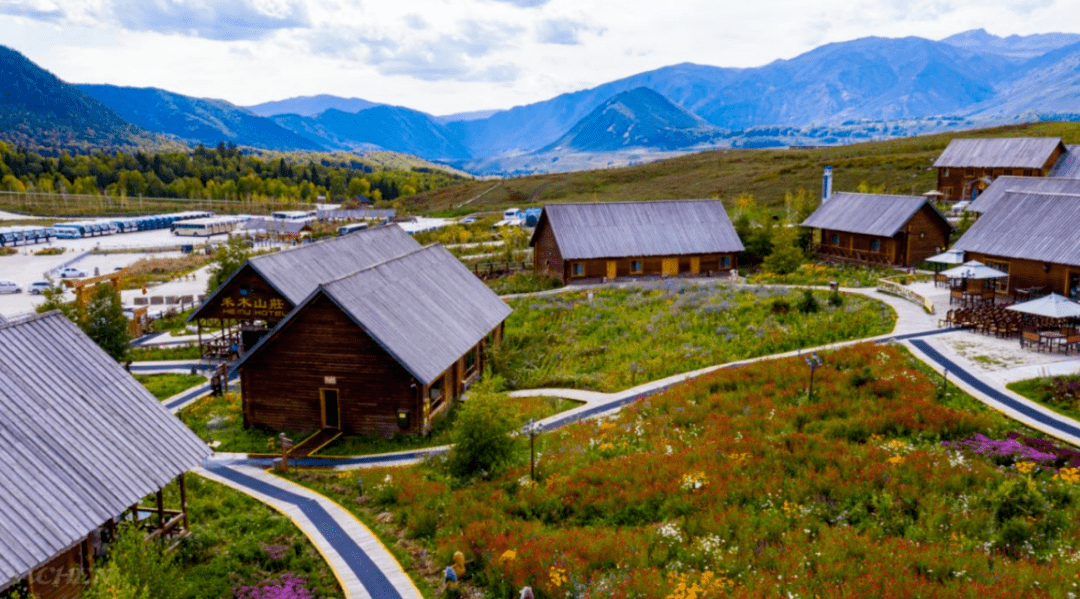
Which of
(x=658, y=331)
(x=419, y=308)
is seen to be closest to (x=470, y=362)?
(x=419, y=308)

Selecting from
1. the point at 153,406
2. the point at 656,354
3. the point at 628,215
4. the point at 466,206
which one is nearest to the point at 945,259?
the point at 656,354

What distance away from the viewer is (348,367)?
30375 millimetres

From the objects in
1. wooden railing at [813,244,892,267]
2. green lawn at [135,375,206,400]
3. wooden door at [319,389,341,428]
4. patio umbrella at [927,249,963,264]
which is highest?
patio umbrella at [927,249,963,264]

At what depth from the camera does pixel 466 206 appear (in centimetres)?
15612

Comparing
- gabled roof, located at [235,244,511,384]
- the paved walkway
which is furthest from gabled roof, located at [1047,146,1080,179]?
the paved walkway

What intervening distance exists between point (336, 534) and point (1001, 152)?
3557 inches

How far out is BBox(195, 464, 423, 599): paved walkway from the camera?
59.6 feet

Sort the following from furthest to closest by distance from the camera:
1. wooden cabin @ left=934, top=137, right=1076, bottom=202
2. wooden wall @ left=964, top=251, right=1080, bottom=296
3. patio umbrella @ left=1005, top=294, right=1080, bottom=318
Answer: wooden cabin @ left=934, top=137, right=1076, bottom=202 → wooden wall @ left=964, top=251, right=1080, bottom=296 → patio umbrella @ left=1005, top=294, right=1080, bottom=318

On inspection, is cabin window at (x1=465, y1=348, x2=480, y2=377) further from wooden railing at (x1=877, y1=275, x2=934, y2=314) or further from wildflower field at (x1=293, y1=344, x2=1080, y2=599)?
wooden railing at (x1=877, y1=275, x2=934, y2=314)

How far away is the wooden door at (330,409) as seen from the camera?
101 ft

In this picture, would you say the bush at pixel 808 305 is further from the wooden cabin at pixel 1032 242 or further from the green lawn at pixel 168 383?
the green lawn at pixel 168 383

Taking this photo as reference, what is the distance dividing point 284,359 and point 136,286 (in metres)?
59.1

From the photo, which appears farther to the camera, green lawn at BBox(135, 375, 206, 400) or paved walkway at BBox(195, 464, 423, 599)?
green lawn at BBox(135, 375, 206, 400)

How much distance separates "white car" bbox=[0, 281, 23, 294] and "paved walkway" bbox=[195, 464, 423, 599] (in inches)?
2602
